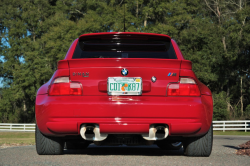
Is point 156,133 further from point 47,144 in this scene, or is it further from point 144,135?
point 47,144

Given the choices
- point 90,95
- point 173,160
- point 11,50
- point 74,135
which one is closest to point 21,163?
point 74,135

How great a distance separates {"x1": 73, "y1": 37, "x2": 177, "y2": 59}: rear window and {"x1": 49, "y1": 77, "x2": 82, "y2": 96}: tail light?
0.70m

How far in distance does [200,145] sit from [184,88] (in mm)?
1033

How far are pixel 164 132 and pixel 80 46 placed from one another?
5.93ft

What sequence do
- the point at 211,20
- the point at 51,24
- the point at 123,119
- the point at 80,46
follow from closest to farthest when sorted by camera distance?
the point at 123,119, the point at 80,46, the point at 211,20, the point at 51,24

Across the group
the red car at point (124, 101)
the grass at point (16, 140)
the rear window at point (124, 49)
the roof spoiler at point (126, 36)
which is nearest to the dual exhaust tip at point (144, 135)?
the red car at point (124, 101)

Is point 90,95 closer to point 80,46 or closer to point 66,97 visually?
point 66,97

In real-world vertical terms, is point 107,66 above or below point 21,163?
above

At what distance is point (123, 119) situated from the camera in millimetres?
4762

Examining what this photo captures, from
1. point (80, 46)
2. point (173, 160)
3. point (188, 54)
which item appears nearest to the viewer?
point (173, 160)

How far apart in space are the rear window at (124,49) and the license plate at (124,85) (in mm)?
750

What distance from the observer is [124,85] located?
481cm

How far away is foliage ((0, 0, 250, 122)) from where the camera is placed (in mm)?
39219

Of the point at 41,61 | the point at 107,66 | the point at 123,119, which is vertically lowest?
the point at 41,61
